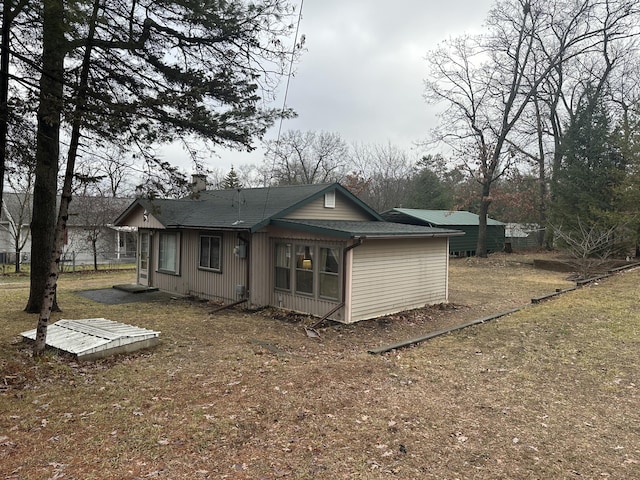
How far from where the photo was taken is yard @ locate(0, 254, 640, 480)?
3688 millimetres

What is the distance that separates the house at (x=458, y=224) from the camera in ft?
88.1

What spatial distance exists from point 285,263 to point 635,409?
776cm

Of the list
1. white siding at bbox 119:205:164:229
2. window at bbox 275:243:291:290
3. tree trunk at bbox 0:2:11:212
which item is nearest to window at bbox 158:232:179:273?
white siding at bbox 119:205:164:229

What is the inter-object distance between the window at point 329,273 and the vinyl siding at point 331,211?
6.46 ft

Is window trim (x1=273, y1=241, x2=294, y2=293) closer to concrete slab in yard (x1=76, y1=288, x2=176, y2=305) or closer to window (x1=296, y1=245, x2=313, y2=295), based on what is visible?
window (x1=296, y1=245, x2=313, y2=295)

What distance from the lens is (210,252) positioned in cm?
1257

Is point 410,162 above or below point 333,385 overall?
above

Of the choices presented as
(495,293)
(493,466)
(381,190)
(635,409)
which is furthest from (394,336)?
(381,190)

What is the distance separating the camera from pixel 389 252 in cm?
1070

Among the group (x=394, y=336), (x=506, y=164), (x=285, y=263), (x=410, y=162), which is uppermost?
(x=410, y=162)

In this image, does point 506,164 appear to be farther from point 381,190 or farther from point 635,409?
point 635,409

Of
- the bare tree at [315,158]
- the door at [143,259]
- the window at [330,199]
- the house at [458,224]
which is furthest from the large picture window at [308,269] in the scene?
the bare tree at [315,158]

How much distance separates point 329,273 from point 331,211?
322 cm

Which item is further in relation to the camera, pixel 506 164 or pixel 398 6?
pixel 506 164
